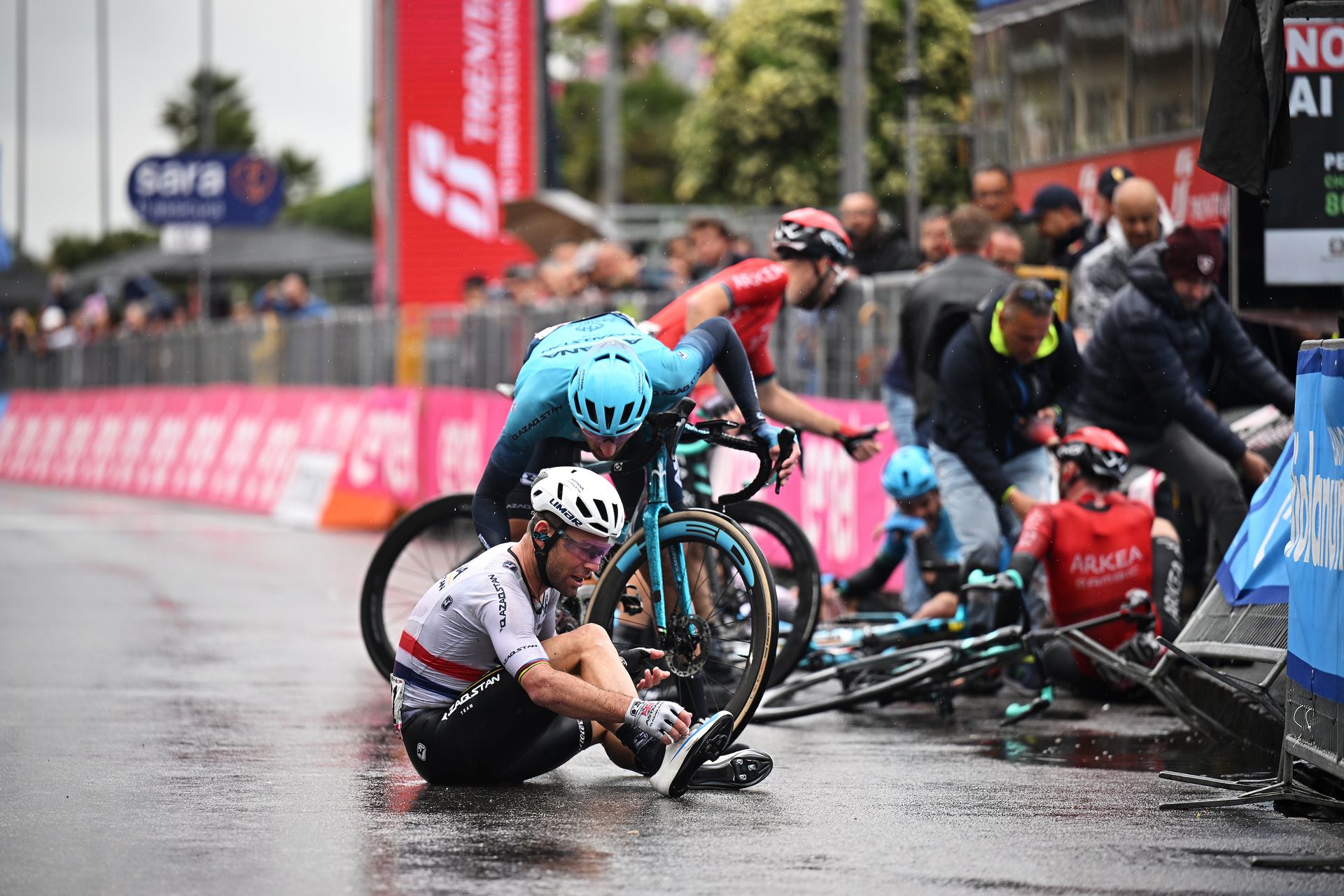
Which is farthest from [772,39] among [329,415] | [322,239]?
[329,415]

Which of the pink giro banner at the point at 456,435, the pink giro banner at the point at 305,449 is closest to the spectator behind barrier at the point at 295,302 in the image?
the pink giro banner at the point at 305,449

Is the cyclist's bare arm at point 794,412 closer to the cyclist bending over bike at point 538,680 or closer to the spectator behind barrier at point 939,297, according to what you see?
the spectator behind barrier at point 939,297

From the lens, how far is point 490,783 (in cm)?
695

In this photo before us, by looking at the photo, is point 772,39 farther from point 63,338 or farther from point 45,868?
point 45,868

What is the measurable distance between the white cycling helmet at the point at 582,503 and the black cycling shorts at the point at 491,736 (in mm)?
569

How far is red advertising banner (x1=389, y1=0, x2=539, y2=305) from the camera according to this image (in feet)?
90.5

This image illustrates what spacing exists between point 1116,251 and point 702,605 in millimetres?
4983

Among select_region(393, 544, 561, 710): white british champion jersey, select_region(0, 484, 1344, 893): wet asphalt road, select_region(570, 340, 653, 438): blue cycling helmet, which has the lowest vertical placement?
select_region(0, 484, 1344, 893): wet asphalt road

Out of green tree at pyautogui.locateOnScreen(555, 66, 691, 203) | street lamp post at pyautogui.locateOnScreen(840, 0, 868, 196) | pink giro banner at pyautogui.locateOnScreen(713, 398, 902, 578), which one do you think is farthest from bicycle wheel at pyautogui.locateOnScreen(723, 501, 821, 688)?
green tree at pyautogui.locateOnScreen(555, 66, 691, 203)

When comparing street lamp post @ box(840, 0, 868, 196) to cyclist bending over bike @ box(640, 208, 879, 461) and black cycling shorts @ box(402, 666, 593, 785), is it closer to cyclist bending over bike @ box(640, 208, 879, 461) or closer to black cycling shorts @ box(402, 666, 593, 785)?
cyclist bending over bike @ box(640, 208, 879, 461)

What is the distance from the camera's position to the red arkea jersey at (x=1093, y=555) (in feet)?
29.8

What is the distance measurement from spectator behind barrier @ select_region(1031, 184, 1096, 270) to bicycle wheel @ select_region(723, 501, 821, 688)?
14.3 feet

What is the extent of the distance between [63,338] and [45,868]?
3011 cm

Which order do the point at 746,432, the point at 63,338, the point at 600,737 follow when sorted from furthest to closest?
1. the point at 63,338
2. the point at 746,432
3. the point at 600,737
